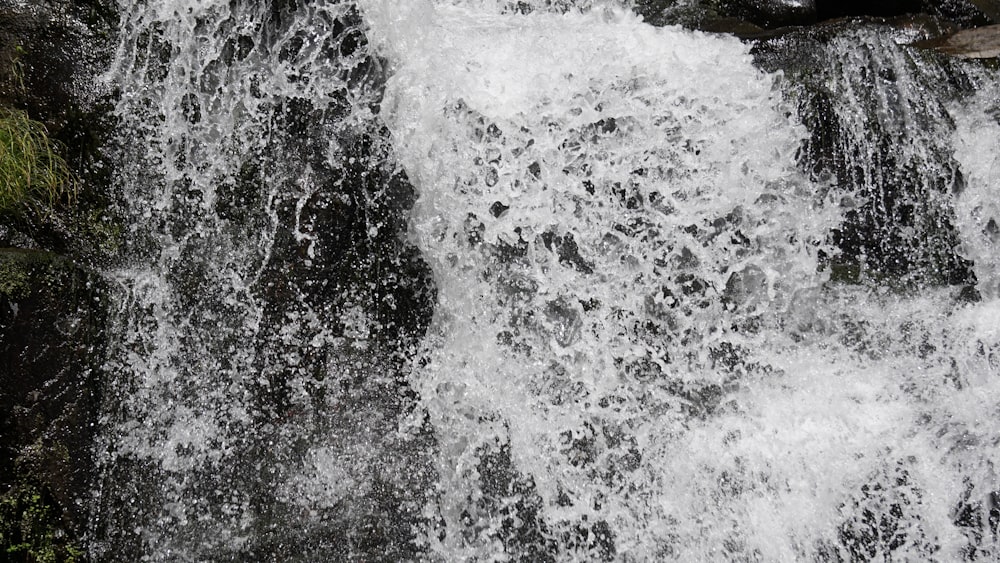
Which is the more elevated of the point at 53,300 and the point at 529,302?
the point at 529,302

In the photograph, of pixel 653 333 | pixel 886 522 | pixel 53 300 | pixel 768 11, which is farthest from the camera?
pixel 768 11

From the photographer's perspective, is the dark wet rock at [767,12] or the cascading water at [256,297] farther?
the dark wet rock at [767,12]

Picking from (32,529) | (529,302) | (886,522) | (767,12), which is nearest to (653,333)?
(529,302)

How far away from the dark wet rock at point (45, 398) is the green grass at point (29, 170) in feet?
0.85

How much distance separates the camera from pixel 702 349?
11.7 ft

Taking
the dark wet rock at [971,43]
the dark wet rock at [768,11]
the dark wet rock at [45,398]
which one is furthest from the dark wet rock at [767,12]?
the dark wet rock at [45,398]

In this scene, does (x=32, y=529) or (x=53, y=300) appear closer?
(x=32, y=529)

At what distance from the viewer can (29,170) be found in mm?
3189

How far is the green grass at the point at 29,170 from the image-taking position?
317cm

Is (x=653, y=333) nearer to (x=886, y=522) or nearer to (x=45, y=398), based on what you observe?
(x=886, y=522)

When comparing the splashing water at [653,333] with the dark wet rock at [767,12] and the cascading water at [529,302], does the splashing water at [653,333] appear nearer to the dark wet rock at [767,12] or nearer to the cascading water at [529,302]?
the cascading water at [529,302]

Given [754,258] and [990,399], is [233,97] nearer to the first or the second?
[754,258]

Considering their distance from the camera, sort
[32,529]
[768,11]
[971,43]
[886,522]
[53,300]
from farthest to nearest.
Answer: [768,11] < [971,43] < [886,522] < [53,300] < [32,529]

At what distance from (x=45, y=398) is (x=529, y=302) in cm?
248
